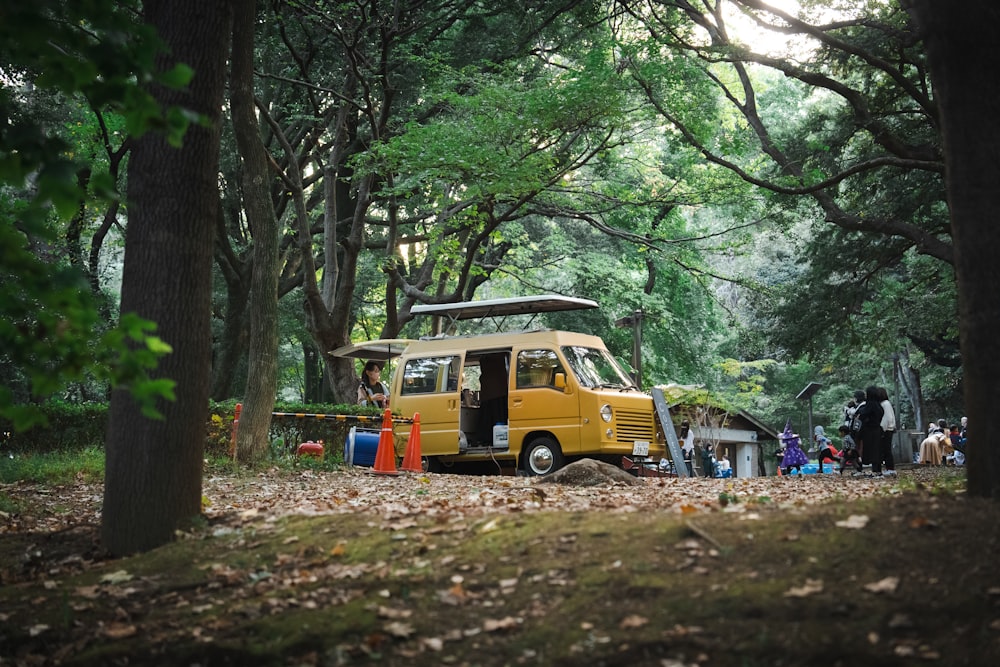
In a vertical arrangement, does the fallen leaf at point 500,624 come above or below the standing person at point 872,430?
below

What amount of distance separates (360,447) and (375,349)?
4.09 m

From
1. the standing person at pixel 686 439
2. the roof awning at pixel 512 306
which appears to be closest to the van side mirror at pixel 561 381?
the roof awning at pixel 512 306

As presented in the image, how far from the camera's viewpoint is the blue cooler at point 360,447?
56.6 ft

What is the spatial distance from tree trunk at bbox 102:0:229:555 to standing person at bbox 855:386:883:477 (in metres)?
12.3

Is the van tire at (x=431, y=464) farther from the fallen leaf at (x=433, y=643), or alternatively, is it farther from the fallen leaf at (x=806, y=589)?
the fallen leaf at (x=806, y=589)

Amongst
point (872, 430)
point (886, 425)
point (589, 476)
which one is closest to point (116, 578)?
point (589, 476)

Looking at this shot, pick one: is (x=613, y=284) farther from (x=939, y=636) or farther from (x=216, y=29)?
(x=939, y=636)

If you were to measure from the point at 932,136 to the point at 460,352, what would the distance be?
33.3 feet

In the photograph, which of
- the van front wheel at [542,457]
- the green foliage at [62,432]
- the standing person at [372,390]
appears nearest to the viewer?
the van front wheel at [542,457]

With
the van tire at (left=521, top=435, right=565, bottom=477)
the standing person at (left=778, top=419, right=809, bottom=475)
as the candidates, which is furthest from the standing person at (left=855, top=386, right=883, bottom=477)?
the standing person at (left=778, top=419, right=809, bottom=475)

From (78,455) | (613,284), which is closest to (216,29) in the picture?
(78,455)

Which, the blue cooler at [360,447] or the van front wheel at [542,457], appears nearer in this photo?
the van front wheel at [542,457]

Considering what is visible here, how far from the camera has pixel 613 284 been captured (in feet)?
105

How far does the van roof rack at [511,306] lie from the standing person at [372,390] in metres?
1.54
